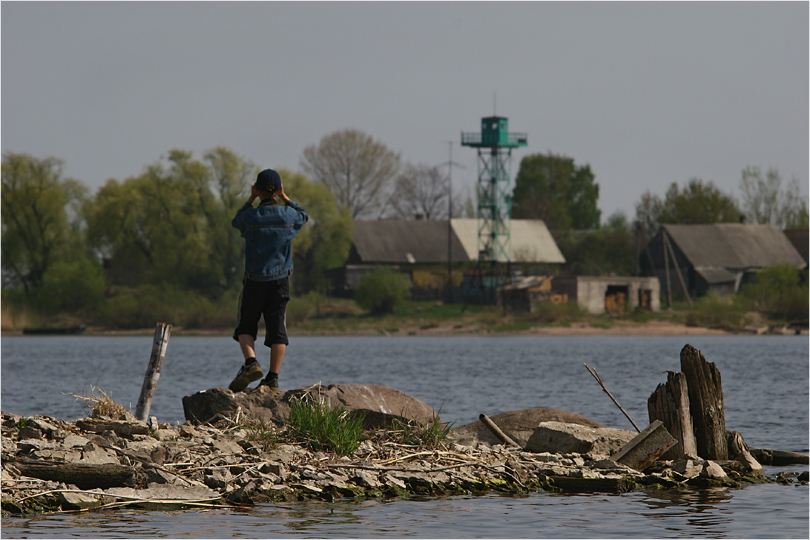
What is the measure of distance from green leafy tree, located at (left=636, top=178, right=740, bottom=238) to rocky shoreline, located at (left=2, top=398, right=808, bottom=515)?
7474cm

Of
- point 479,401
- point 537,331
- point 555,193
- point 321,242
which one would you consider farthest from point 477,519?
point 555,193

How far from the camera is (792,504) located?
10.1 meters

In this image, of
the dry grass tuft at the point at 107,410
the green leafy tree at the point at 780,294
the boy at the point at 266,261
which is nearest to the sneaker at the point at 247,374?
the boy at the point at 266,261

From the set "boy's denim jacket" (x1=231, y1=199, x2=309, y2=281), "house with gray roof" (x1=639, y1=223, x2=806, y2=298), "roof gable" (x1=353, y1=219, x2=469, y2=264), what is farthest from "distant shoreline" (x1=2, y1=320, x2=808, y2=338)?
"boy's denim jacket" (x1=231, y1=199, x2=309, y2=281)

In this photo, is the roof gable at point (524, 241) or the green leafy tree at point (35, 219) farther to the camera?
the roof gable at point (524, 241)

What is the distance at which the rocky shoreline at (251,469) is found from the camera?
8.87 meters

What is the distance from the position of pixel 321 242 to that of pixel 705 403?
55.1m

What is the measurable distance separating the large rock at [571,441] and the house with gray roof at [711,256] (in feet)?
193

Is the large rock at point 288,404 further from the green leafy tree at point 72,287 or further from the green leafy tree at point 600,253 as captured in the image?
the green leafy tree at point 600,253

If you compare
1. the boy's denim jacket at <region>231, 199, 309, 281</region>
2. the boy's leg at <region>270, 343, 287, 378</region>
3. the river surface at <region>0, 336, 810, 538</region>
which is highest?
the boy's denim jacket at <region>231, 199, 309, 281</region>

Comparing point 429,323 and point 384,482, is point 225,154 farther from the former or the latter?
point 384,482

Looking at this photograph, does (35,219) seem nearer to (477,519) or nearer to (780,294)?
(780,294)

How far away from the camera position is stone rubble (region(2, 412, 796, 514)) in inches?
349

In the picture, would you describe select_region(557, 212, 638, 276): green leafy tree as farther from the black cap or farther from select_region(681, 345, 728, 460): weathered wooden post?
the black cap
